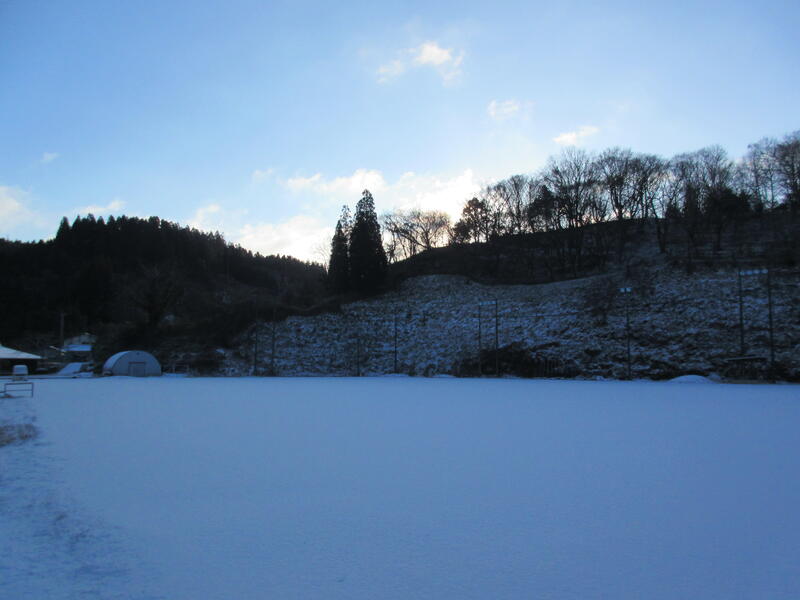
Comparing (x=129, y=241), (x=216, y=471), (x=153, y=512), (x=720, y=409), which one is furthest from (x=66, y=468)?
(x=129, y=241)

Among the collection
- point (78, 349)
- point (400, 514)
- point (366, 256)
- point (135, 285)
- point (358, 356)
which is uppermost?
point (366, 256)

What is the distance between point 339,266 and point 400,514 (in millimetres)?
42646

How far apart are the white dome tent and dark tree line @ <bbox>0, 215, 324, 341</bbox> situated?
46.2 ft

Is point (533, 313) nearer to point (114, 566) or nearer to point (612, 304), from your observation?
point (612, 304)

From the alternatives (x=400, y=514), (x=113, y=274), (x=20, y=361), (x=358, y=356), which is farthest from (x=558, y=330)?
(x=113, y=274)

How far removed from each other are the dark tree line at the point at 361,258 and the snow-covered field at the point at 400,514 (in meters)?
37.1

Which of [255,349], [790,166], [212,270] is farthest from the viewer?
[212,270]

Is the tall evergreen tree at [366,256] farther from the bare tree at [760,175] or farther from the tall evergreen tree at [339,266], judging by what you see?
the bare tree at [760,175]

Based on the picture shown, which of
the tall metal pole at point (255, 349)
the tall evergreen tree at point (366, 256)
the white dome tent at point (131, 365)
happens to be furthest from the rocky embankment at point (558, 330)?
the white dome tent at point (131, 365)

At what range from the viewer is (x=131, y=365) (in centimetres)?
3222

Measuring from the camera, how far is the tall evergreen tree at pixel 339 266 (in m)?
45.8

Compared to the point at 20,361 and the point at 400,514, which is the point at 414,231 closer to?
the point at 20,361

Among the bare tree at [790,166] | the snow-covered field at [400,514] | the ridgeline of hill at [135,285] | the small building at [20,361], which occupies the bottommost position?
the small building at [20,361]

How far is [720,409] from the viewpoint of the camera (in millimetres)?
11852
